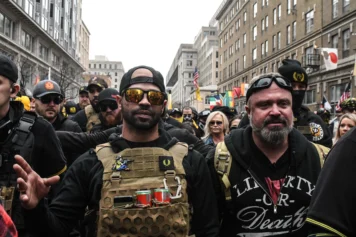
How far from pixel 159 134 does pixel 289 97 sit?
1114 mm

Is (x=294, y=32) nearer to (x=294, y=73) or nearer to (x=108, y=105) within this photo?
(x=294, y=73)

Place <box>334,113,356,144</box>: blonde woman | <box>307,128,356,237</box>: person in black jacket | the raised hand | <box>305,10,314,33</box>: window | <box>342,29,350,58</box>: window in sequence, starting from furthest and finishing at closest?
1. <box>305,10,314,33</box>: window
2. <box>342,29,350,58</box>: window
3. <box>334,113,356,144</box>: blonde woman
4. the raised hand
5. <box>307,128,356,237</box>: person in black jacket

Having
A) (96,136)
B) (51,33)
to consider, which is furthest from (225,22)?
(96,136)

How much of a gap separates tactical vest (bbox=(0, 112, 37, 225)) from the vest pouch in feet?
2.62

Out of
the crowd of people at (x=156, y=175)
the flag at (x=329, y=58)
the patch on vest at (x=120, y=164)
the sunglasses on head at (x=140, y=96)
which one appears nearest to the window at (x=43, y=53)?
the flag at (x=329, y=58)

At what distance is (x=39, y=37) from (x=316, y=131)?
48.4 m

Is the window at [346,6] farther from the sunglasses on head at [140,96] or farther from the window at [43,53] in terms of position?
the window at [43,53]

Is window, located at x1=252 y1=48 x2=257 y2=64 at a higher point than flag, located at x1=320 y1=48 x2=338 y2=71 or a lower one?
higher

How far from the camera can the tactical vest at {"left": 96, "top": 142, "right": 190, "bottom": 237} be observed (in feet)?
8.06

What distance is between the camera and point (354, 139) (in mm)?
1696

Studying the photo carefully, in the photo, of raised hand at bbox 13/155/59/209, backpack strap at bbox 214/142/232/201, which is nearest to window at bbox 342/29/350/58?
backpack strap at bbox 214/142/232/201

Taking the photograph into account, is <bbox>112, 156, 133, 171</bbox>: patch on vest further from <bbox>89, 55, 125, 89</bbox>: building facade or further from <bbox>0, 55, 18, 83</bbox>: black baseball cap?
<bbox>89, 55, 125, 89</bbox>: building facade

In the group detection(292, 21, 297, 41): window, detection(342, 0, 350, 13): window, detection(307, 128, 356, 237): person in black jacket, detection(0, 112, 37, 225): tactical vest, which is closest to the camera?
detection(307, 128, 356, 237): person in black jacket

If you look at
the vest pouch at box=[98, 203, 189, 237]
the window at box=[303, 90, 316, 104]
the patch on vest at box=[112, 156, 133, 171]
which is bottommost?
the vest pouch at box=[98, 203, 189, 237]
